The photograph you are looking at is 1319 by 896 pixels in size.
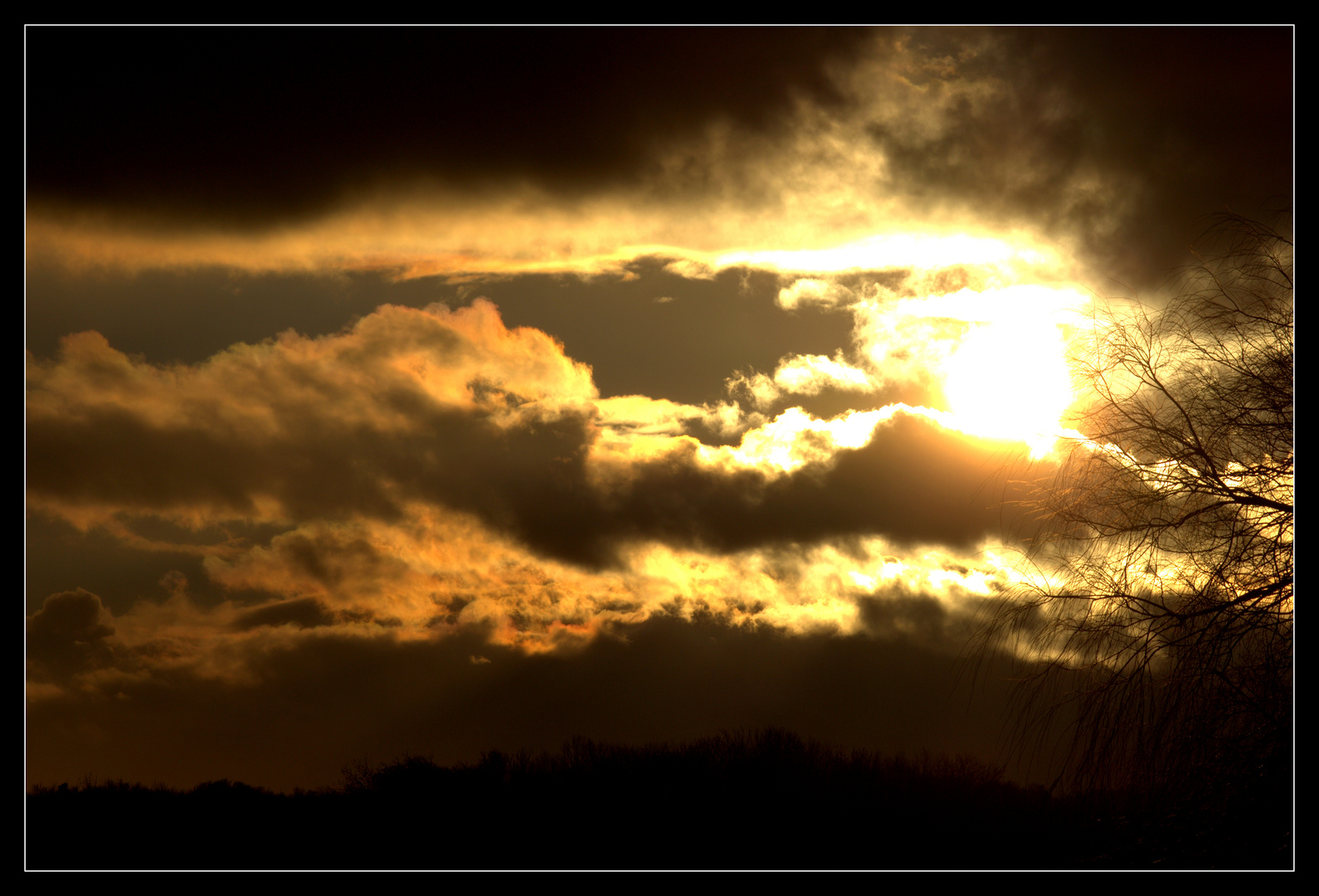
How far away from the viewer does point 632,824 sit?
8.38 metres

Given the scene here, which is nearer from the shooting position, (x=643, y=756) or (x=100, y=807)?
(x=100, y=807)

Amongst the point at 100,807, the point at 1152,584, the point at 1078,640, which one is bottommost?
the point at 100,807

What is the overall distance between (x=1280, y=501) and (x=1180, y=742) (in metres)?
2.31

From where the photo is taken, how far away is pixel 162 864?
292 inches

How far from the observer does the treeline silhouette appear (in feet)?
23.6

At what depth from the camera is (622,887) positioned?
6891 mm

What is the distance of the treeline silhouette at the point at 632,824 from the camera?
7207 mm

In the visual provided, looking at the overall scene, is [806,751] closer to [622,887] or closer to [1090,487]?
[622,887]
